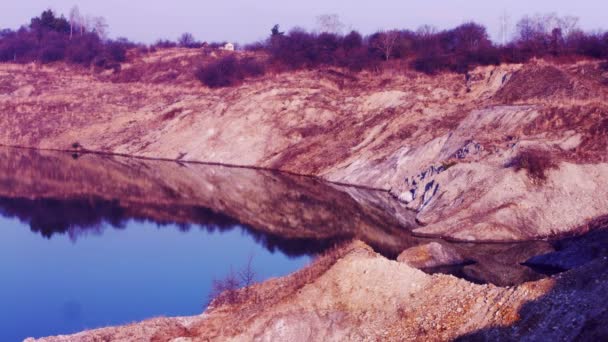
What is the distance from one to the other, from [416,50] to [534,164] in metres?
39.5

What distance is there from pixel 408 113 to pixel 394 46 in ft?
69.2

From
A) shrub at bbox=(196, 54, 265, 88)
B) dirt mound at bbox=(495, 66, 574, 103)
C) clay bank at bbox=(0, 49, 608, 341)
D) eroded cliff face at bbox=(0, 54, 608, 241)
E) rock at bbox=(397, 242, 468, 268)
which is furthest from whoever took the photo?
shrub at bbox=(196, 54, 265, 88)

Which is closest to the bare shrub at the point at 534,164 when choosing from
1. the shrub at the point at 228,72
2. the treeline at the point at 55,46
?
the shrub at the point at 228,72

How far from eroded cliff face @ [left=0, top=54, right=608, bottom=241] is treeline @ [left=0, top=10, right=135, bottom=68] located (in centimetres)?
320

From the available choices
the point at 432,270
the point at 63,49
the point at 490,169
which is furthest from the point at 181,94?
the point at 432,270

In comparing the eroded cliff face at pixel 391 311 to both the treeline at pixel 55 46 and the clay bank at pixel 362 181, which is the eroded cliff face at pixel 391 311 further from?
the treeline at pixel 55 46

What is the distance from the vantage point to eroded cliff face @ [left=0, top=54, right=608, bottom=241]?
32750mm

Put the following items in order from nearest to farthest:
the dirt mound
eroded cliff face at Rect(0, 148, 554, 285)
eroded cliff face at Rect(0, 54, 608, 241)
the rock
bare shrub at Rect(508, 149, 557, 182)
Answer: the rock, eroded cliff face at Rect(0, 148, 554, 285), eroded cliff face at Rect(0, 54, 608, 241), bare shrub at Rect(508, 149, 557, 182), the dirt mound

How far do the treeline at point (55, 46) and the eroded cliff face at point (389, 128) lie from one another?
126 inches

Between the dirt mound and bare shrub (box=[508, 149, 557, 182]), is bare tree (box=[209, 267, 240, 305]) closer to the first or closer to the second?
bare shrub (box=[508, 149, 557, 182])

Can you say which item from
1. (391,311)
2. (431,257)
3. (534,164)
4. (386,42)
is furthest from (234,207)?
(386,42)

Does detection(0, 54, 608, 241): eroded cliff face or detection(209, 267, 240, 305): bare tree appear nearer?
detection(209, 267, 240, 305): bare tree

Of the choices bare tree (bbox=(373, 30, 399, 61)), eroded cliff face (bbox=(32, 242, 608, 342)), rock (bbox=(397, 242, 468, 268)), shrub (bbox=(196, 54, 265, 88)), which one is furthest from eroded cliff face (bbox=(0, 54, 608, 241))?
eroded cliff face (bbox=(32, 242, 608, 342))

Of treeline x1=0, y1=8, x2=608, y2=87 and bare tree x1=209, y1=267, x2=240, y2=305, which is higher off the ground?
treeline x1=0, y1=8, x2=608, y2=87
